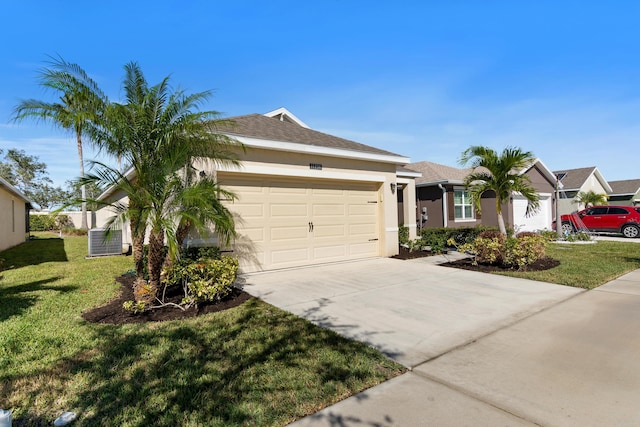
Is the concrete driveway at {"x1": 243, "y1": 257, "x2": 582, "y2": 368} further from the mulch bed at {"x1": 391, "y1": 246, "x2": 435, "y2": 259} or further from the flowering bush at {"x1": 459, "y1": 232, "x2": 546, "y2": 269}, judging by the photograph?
the mulch bed at {"x1": 391, "y1": 246, "x2": 435, "y2": 259}

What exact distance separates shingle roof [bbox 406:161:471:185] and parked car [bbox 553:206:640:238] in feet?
19.8

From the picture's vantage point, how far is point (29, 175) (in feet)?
153

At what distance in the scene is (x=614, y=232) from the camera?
725 inches

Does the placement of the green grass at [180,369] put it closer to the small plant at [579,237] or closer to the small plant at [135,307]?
the small plant at [135,307]

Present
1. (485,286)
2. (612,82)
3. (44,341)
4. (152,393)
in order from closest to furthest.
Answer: (152,393) < (44,341) < (485,286) < (612,82)

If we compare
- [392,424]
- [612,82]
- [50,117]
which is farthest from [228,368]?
[612,82]

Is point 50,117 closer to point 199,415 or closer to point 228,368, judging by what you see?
point 228,368

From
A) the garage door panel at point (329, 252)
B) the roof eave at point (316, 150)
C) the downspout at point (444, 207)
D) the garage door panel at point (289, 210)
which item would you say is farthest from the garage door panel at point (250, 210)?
the downspout at point (444, 207)

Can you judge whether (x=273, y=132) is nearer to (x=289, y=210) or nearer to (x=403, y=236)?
(x=289, y=210)

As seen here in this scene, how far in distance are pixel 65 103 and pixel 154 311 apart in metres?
3.45

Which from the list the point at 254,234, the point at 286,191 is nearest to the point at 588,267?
the point at 286,191

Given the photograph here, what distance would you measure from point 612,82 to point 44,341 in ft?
52.8

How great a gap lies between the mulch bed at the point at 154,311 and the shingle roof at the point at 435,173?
44.6 feet

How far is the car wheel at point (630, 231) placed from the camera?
57.0ft
